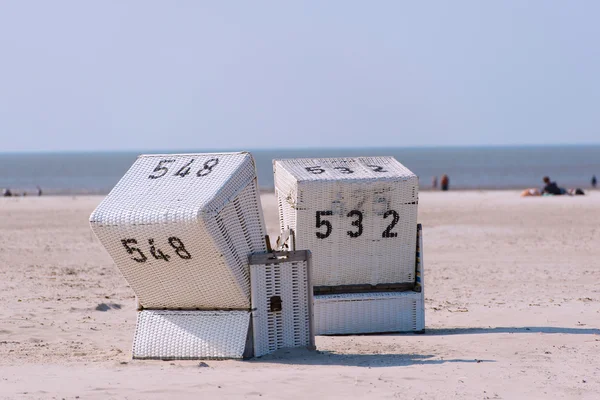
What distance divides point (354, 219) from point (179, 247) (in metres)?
2.58

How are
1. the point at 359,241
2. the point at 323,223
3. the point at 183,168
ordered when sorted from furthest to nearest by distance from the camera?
the point at 359,241, the point at 323,223, the point at 183,168

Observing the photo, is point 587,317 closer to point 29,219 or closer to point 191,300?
point 191,300

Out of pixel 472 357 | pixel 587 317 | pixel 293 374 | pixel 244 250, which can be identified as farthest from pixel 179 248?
pixel 587 317

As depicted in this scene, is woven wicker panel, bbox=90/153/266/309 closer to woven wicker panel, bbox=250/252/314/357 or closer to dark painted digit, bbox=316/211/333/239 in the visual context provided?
woven wicker panel, bbox=250/252/314/357

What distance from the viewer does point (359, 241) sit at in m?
9.92

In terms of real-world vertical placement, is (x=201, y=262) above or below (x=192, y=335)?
above

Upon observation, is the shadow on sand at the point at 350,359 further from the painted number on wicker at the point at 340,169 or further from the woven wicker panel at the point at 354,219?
the painted number on wicker at the point at 340,169

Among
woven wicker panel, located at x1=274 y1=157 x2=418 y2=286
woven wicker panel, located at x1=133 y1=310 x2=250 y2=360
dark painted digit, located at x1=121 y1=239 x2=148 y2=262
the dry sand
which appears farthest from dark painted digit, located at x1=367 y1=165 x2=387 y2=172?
dark painted digit, located at x1=121 y1=239 x2=148 y2=262

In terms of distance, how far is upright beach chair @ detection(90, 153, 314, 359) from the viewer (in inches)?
308

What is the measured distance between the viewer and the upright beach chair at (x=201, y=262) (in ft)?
25.6

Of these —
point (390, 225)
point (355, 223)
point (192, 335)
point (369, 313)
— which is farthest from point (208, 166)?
point (369, 313)

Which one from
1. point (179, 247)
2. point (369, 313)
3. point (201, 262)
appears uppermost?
point (179, 247)

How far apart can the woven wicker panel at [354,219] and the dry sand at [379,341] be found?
74 centimetres

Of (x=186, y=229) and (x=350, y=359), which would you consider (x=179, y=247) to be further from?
(x=350, y=359)
